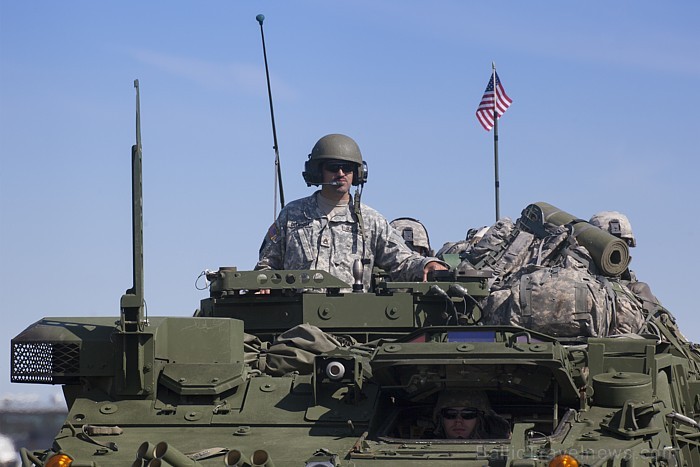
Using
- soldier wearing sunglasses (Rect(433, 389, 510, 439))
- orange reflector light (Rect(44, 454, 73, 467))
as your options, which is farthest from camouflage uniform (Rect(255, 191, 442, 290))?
orange reflector light (Rect(44, 454, 73, 467))

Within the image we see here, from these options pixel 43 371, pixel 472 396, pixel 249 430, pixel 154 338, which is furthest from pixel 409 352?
pixel 43 371

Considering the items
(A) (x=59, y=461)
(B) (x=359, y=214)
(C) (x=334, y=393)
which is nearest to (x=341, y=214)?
(B) (x=359, y=214)

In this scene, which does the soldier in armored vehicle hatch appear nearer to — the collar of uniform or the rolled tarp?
the collar of uniform

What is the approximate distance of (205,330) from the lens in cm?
1420

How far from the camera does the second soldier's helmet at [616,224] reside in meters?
21.1

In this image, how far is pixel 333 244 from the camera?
17578mm

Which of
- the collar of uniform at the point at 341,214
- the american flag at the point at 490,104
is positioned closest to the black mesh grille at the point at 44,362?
the collar of uniform at the point at 341,214

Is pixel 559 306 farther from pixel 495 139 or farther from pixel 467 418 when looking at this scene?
pixel 495 139

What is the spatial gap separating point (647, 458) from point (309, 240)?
21.7ft

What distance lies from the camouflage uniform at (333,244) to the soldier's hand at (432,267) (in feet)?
1.22

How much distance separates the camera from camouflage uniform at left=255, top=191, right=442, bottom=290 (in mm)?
17516

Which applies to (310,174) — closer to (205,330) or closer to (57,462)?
(205,330)

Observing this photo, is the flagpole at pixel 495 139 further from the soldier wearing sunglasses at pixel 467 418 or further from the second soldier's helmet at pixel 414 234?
the soldier wearing sunglasses at pixel 467 418

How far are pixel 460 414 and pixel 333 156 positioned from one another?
555 cm
